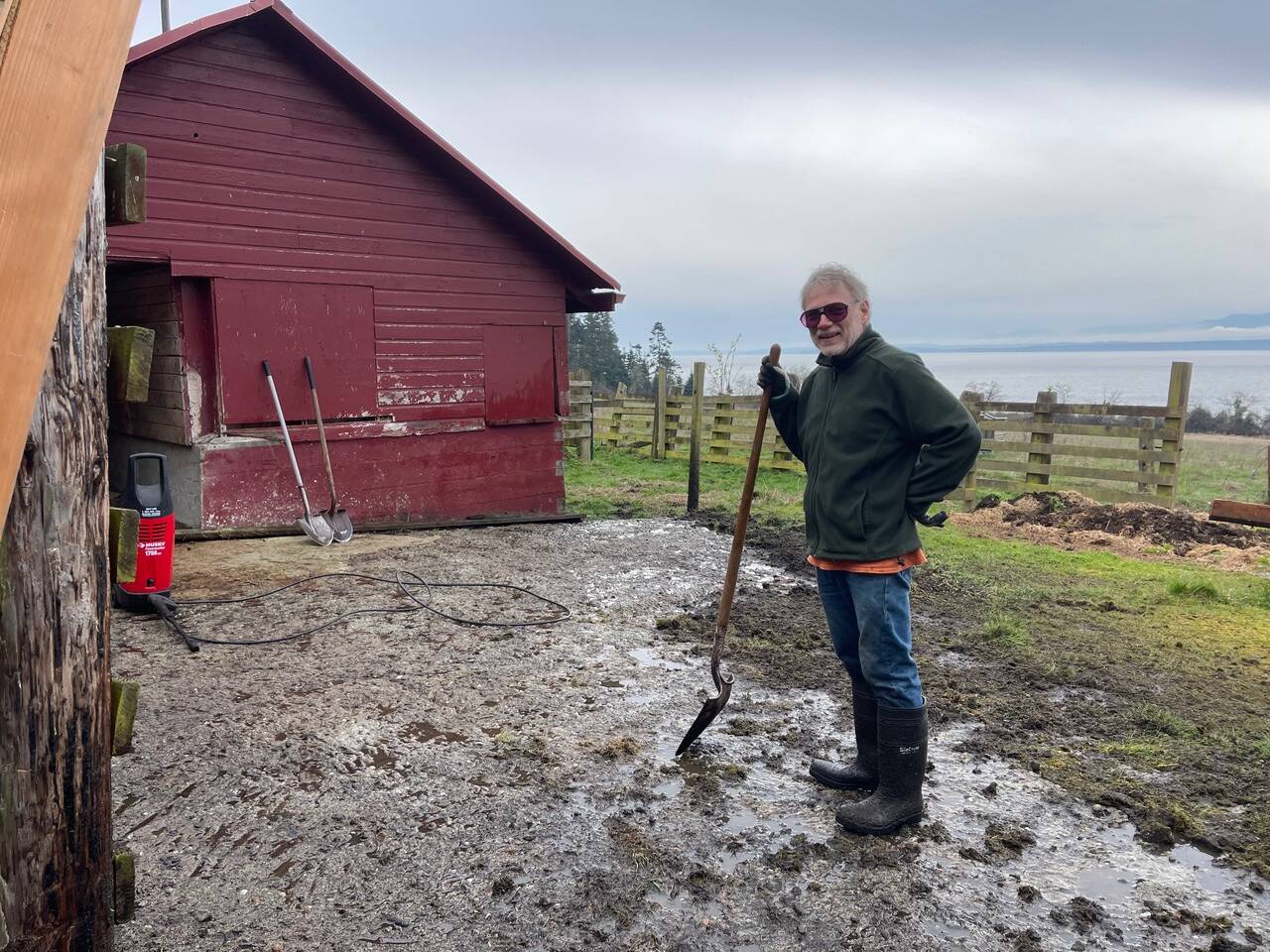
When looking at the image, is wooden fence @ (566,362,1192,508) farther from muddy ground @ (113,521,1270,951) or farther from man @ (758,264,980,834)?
man @ (758,264,980,834)

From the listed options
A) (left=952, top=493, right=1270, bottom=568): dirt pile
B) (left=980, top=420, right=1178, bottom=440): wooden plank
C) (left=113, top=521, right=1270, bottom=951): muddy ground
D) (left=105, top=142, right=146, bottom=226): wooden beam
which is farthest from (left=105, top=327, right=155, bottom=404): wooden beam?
(left=980, top=420, right=1178, bottom=440): wooden plank

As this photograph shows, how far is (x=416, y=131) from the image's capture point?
31.3 feet

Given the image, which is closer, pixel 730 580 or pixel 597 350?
pixel 730 580

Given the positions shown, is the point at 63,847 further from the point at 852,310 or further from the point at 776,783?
the point at 852,310

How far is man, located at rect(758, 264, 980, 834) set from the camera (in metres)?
3.33

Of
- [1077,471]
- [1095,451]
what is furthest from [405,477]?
[1095,451]

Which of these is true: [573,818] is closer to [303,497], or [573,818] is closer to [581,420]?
[303,497]

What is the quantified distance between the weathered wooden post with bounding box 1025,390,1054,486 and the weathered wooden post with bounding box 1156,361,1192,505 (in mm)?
1381

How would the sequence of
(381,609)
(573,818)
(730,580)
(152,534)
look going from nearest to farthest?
(573,818), (730,580), (152,534), (381,609)

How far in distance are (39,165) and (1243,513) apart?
649 centimetres

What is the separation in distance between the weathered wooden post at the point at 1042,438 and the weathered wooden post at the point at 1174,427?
4.53ft

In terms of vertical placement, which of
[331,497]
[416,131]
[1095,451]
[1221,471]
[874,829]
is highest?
[416,131]

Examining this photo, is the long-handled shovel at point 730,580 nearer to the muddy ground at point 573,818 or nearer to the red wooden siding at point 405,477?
the muddy ground at point 573,818

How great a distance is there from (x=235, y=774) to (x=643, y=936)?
2.00 m
